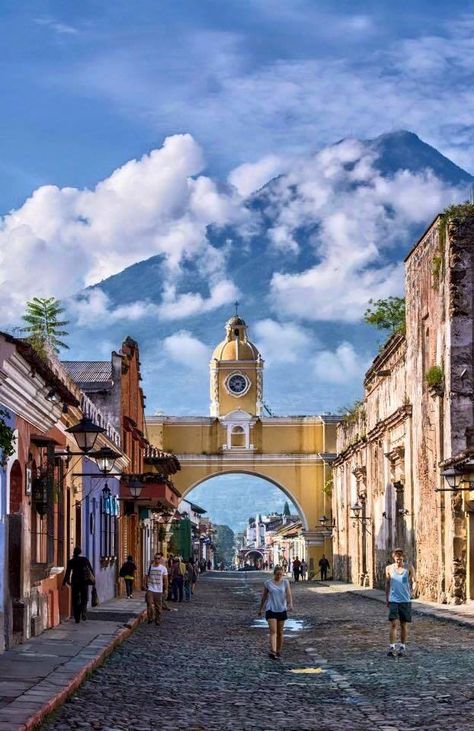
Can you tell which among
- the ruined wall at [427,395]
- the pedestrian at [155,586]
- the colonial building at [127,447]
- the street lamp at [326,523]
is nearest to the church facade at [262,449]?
the street lamp at [326,523]

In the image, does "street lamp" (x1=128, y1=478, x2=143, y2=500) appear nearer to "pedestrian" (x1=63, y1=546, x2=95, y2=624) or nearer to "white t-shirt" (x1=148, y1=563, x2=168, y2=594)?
"white t-shirt" (x1=148, y1=563, x2=168, y2=594)

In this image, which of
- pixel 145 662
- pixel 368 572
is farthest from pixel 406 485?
pixel 145 662

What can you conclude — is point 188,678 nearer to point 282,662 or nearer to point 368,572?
point 282,662

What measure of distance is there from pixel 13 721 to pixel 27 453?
7.92m

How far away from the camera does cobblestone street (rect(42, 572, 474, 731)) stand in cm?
1010

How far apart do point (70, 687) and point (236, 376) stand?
66827 millimetres

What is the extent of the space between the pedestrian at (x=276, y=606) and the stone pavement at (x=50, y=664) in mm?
1917

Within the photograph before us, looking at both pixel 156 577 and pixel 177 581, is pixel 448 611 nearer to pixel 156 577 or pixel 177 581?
pixel 156 577

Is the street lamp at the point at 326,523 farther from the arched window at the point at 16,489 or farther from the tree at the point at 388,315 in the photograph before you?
the arched window at the point at 16,489

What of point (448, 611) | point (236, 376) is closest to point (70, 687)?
point (448, 611)

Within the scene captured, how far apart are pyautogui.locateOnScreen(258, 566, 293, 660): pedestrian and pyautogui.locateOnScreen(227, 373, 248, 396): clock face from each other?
61310 mm

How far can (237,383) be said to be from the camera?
78.2 meters

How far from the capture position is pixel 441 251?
30.0 meters

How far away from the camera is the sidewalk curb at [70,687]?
928 cm
